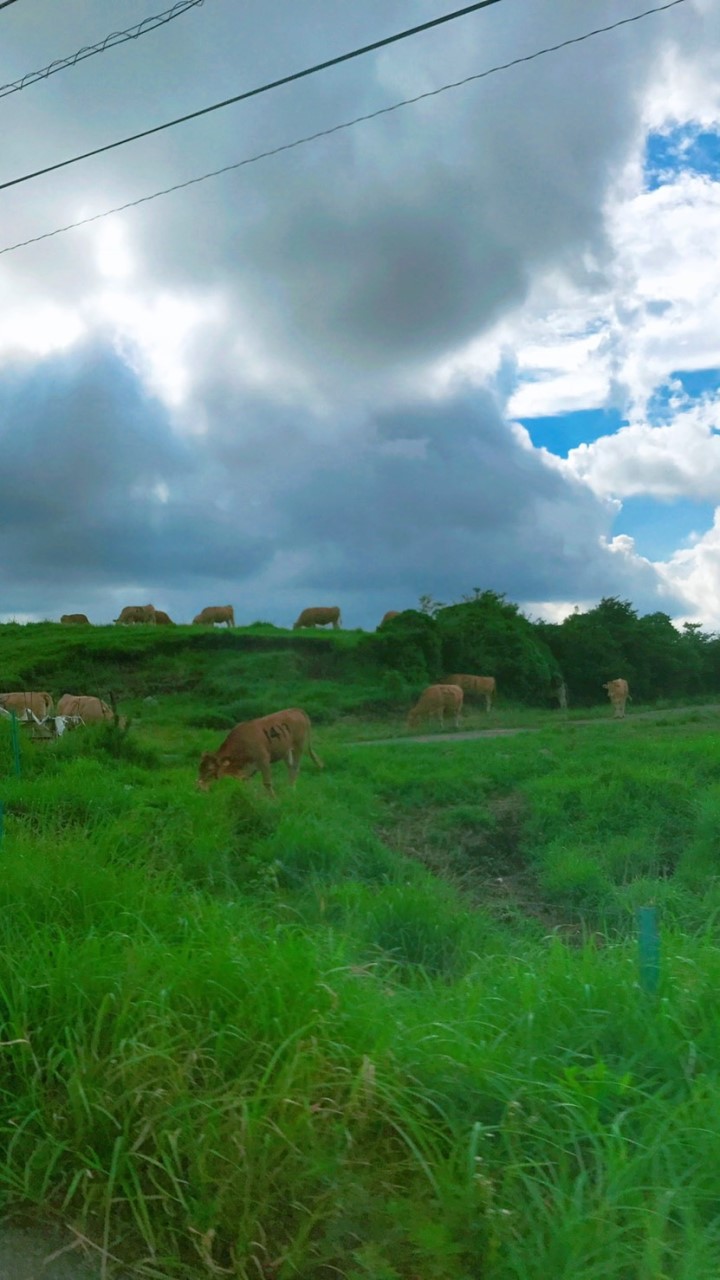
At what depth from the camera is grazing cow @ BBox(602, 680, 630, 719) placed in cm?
1223

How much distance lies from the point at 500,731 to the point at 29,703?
18.3ft

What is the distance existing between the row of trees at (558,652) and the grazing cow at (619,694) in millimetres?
100

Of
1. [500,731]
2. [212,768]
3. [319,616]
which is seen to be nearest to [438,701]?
[500,731]

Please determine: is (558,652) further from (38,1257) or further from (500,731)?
(38,1257)

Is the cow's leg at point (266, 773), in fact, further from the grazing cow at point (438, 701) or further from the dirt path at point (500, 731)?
the grazing cow at point (438, 701)

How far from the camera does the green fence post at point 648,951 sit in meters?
3.59

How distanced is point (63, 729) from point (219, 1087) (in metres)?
9.67

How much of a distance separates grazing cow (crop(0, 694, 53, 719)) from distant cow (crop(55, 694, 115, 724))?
193mm

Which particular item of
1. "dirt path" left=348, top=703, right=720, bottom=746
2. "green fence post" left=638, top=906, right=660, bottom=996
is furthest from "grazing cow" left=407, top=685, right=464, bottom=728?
"green fence post" left=638, top=906, right=660, bottom=996

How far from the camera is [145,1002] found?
3496 millimetres

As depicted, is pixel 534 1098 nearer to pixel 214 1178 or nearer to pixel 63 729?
pixel 214 1178

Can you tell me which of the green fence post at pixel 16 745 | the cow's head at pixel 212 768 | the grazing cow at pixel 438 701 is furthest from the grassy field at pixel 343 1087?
the grazing cow at pixel 438 701

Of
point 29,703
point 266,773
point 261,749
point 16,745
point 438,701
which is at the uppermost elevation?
point 29,703

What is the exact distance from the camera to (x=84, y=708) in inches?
502
